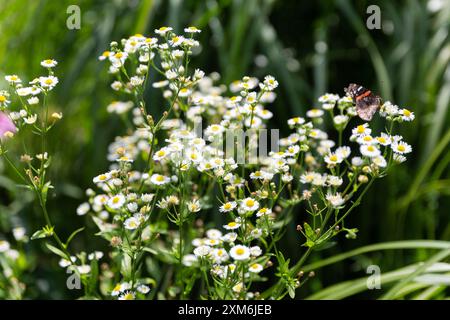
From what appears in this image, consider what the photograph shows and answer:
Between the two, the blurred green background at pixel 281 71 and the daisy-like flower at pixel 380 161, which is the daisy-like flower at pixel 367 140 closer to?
the daisy-like flower at pixel 380 161

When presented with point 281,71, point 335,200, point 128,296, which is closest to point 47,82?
point 128,296

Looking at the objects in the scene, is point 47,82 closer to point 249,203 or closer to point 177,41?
point 177,41

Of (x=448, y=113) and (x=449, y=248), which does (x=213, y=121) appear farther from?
(x=448, y=113)

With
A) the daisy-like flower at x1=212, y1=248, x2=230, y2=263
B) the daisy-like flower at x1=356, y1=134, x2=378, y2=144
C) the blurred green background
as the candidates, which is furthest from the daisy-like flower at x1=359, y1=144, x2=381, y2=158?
the blurred green background

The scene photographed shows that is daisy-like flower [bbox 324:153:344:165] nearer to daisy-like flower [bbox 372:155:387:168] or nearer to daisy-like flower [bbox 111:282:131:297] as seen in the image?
daisy-like flower [bbox 372:155:387:168]

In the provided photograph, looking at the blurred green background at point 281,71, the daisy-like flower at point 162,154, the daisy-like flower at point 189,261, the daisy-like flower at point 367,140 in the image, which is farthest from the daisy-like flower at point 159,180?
the blurred green background at point 281,71
